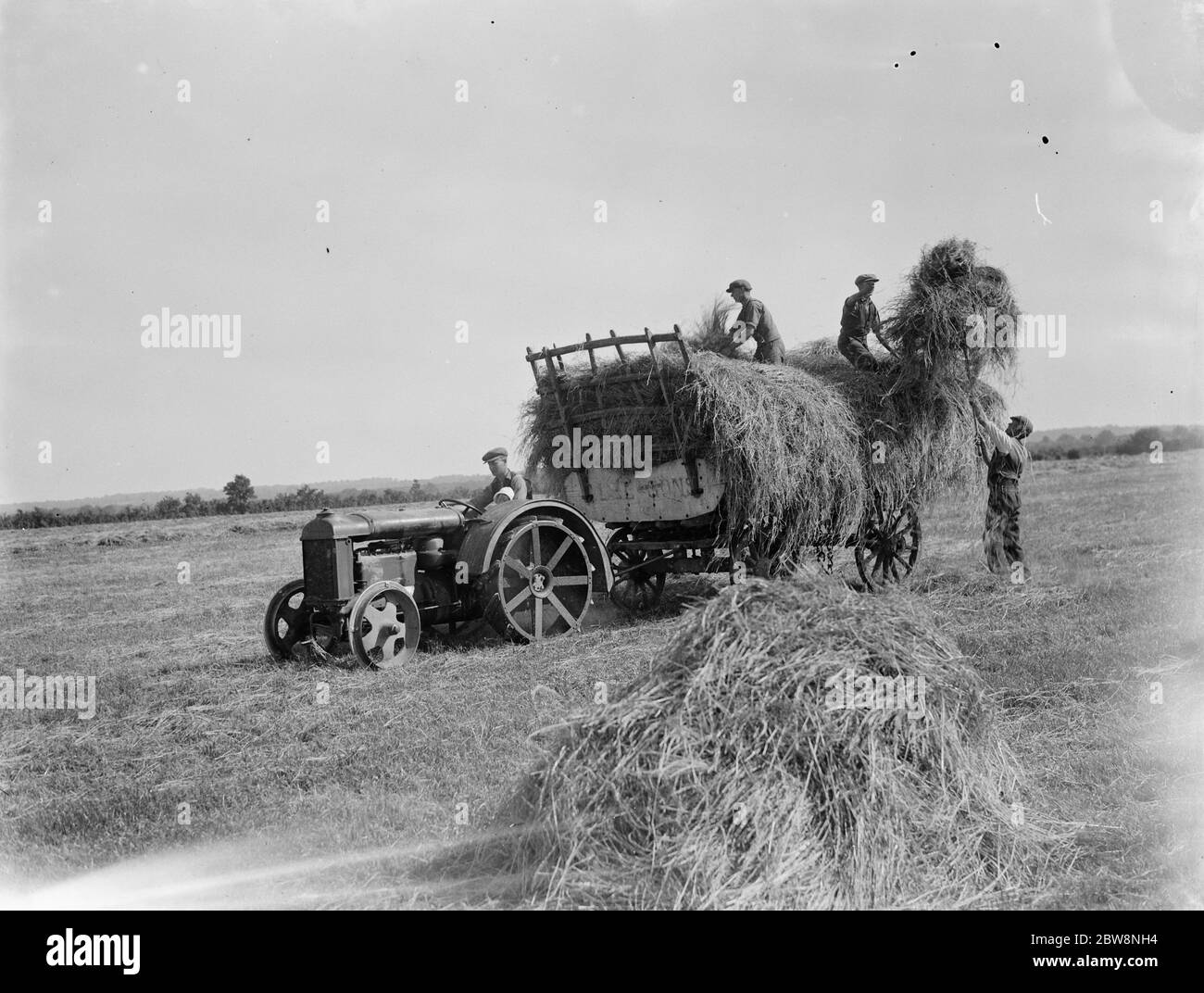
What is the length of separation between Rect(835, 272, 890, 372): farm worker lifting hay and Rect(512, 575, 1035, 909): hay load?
19.9 feet

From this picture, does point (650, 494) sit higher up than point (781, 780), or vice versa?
point (650, 494)

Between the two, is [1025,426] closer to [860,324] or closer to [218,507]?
[860,324]

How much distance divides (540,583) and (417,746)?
3308 millimetres

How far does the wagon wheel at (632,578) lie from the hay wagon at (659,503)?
0.04 feet

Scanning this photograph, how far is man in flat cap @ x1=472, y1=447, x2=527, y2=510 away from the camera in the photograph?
31.3ft

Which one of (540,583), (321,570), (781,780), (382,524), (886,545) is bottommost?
(781,780)

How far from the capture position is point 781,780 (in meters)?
3.41

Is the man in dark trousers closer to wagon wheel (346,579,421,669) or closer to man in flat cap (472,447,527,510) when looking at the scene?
man in flat cap (472,447,527,510)

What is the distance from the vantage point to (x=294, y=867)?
149 inches

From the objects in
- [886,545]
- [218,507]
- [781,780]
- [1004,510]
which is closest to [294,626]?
[781,780]

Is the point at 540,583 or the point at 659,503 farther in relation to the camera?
the point at 659,503
